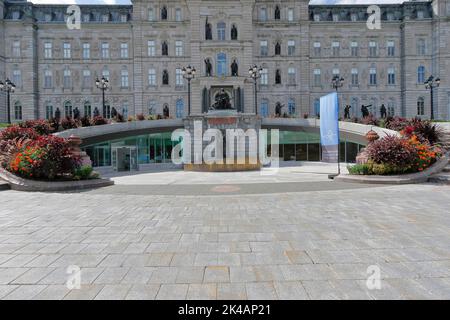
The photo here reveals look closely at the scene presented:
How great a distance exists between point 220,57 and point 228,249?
143ft

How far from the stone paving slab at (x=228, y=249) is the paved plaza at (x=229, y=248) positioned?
2 centimetres

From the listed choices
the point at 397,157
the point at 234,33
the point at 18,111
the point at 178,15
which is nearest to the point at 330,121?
the point at 397,157

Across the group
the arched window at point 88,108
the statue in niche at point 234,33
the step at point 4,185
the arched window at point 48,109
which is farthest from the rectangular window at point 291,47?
the step at point 4,185

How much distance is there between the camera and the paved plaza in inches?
152

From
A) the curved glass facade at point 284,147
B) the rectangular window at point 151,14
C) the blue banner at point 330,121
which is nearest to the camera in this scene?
the blue banner at point 330,121

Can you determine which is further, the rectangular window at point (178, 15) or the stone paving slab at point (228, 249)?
the rectangular window at point (178, 15)

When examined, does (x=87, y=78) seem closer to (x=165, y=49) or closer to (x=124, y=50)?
(x=124, y=50)

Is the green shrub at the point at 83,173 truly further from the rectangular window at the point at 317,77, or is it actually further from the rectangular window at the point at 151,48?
the rectangular window at the point at 317,77

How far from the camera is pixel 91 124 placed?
87.5 feet

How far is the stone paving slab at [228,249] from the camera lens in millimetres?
3854

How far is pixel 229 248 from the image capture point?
5371mm

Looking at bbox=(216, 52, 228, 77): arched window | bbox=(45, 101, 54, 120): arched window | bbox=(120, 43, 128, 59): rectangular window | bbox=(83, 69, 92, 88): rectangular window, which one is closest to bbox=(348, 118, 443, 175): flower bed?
bbox=(216, 52, 228, 77): arched window

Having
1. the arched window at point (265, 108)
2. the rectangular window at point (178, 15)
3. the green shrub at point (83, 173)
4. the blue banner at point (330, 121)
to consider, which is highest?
the rectangular window at point (178, 15)
